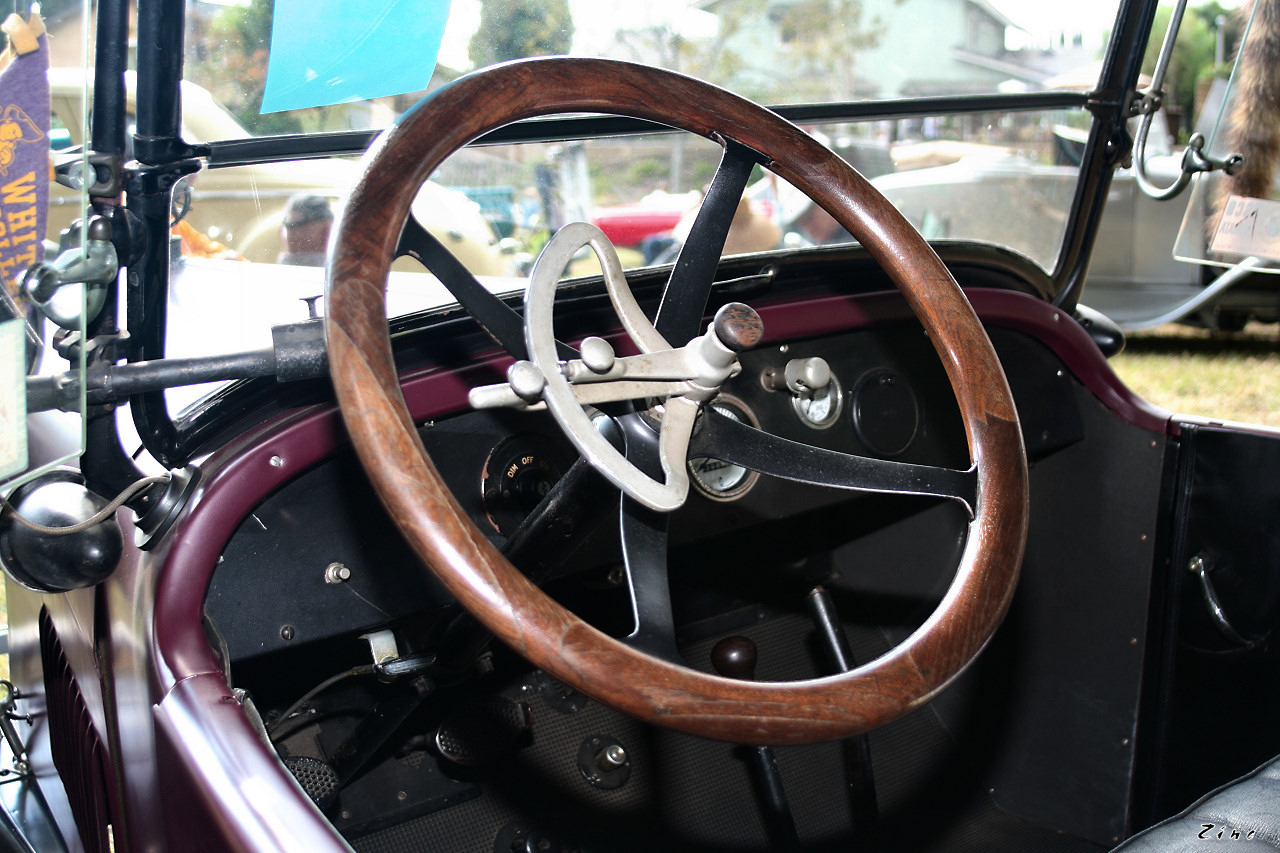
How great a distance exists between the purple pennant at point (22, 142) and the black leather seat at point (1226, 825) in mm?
1034

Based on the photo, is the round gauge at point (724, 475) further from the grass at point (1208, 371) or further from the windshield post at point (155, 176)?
the grass at point (1208, 371)

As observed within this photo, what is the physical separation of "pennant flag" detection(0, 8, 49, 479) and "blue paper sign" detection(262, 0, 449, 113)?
0.86 ft

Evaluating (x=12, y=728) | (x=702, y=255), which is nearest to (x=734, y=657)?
(x=702, y=255)

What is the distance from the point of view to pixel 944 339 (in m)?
1.08

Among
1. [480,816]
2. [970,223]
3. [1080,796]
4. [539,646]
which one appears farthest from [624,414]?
[970,223]

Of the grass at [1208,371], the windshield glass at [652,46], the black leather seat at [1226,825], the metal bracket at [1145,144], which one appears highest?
the windshield glass at [652,46]

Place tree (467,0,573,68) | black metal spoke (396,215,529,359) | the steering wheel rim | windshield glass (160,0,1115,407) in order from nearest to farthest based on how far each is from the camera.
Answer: the steering wheel rim < black metal spoke (396,215,529,359) < windshield glass (160,0,1115,407) < tree (467,0,573,68)

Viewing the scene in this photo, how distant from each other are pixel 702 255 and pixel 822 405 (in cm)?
57

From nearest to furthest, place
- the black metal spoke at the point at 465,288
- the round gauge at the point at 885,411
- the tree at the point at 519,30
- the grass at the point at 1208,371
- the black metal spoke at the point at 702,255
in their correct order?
the black metal spoke at the point at 465,288 < the black metal spoke at the point at 702,255 < the tree at the point at 519,30 < the round gauge at the point at 885,411 < the grass at the point at 1208,371

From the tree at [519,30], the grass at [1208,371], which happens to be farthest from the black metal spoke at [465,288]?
the grass at [1208,371]

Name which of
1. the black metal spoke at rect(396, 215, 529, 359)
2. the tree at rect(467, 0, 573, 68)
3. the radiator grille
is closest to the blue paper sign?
the tree at rect(467, 0, 573, 68)

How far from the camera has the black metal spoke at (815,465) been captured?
37.6 inches

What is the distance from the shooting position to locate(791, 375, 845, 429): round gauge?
149 centimetres

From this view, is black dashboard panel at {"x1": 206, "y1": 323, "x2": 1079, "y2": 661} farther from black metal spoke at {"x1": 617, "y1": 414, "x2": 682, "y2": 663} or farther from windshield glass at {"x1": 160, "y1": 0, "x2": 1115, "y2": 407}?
black metal spoke at {"x1": 617, "y1": 414, "x2": 682, "y2": 663}
